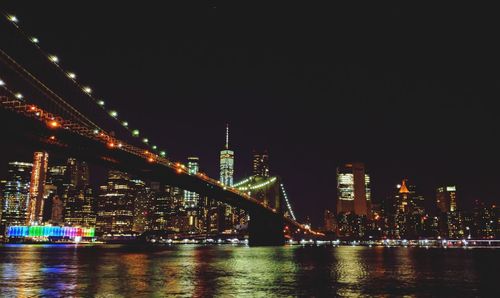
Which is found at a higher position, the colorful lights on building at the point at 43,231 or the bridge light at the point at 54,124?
the bridge light at the point at 54,124

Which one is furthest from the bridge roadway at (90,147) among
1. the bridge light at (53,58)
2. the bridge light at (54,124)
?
the bridge light at (53,58)

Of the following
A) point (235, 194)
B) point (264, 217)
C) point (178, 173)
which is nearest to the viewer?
point (178, 173)

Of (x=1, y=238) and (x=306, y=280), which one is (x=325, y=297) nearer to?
(x=306, y=280)

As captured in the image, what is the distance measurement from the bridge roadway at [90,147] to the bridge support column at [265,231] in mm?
5934

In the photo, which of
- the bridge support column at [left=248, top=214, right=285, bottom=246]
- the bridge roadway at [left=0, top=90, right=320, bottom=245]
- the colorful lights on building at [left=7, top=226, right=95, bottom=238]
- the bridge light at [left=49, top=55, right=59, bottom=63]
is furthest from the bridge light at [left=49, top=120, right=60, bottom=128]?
the colorful lights on building at [left=7, top=226, right=95, bottom=238]

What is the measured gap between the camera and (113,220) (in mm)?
183625

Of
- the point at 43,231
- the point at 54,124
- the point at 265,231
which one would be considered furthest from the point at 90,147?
the point at 43,231

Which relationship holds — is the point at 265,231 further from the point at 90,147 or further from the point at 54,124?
the point at 54,124

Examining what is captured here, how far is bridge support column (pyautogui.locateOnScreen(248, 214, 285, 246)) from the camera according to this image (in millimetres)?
70125

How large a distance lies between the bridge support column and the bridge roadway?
234 inches

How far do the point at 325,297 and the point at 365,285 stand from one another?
13.7 ft

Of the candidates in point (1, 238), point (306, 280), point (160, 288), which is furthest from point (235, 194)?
point (1, 238)

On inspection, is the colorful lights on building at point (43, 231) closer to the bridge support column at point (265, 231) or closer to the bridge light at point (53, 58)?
the bridge support column at point (265, 231)

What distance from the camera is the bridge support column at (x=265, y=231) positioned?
70.1 meters
